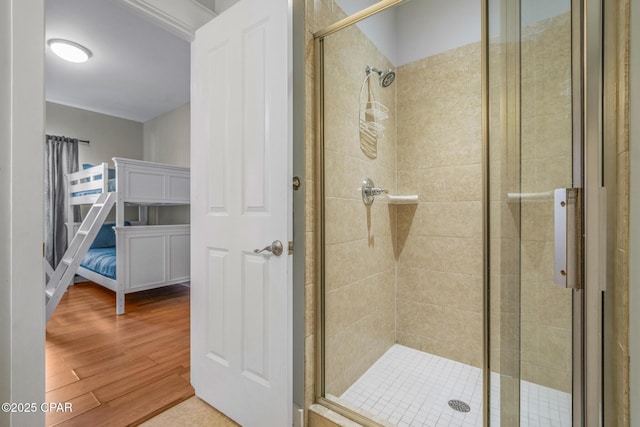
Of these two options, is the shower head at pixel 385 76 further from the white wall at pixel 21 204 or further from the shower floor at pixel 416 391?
the shower floor at pixel 416 391

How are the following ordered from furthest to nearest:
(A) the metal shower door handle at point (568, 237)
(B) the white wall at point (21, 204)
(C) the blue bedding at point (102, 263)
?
(C) the blue bedding at point (102, 263) → (B) the white wall at point (21, 204) → (A) the metal shower door handle at point (568, 237)

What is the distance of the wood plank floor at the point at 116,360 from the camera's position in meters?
1.50

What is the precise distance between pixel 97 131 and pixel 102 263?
104 inches

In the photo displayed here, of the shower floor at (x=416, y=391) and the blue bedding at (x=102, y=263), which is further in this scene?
the blue bedding at (x=102, y=263)

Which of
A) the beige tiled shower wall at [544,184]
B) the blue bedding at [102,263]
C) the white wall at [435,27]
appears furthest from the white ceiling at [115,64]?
the blue bedding at [102,263]

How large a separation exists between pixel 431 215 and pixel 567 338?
1404mm

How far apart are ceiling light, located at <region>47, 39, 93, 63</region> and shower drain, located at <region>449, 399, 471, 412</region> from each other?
438 centimetres

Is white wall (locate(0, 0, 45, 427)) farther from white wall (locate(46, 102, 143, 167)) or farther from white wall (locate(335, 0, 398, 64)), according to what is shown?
white wall (locate(46, 102, 143, 167))

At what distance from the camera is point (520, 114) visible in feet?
2.63

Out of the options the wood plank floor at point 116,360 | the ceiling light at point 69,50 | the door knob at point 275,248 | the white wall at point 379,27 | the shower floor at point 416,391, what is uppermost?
the ceiling light at point 69,50

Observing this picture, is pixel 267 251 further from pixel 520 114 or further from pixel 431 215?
pixel 431 215

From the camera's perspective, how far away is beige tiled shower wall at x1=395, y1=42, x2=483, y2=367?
1840 mm

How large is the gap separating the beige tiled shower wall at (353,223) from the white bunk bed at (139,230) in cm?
264

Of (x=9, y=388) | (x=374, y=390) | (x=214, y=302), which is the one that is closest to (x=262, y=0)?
(x=214, y=302)
